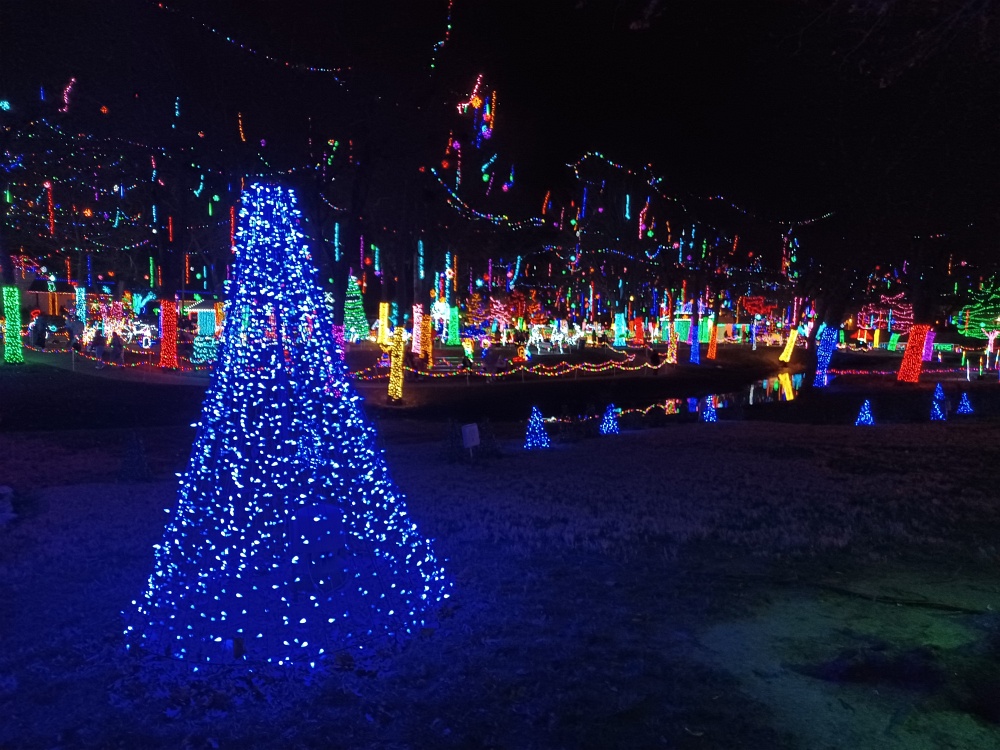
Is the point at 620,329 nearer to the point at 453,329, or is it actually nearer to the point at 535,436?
the point at 453,329

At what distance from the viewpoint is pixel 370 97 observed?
74.5 feet

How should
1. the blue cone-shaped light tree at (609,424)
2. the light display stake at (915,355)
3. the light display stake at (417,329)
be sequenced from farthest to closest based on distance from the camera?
the light display stake at (417,329) → the light display stake at (915,355) → the blue cone-shaped light tree at (609,424)

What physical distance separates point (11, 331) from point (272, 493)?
21.8 meters

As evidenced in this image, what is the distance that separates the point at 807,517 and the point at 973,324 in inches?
1554

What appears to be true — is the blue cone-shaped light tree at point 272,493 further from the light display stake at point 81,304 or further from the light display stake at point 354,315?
the light display stake at point 81,304

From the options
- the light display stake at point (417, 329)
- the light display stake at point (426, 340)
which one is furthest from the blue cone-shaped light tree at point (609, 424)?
the light display stake at point (417, 329)

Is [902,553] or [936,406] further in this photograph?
[936,406]

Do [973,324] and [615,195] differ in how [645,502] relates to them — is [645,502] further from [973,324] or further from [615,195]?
[973,324]

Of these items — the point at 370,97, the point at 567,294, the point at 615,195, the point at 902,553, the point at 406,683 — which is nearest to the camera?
the point at 406,683

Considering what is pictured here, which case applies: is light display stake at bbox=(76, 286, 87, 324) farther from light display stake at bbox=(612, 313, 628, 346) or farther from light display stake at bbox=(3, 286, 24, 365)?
light display stake at bbox=(612, 313, 628, 346)

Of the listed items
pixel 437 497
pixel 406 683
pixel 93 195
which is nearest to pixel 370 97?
pixel 93 195

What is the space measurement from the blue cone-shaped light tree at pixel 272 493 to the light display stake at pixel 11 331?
69.1ft

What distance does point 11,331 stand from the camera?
22.2 meters

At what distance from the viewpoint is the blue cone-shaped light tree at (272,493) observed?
15.2 feet
